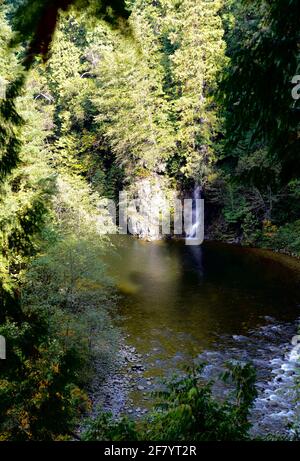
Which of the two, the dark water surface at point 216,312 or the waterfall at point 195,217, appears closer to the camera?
the dark water surface at point 216,312

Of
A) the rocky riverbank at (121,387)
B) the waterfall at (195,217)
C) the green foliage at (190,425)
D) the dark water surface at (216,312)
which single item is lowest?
the rocky riverbank at (121,387)

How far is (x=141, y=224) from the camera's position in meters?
31.7

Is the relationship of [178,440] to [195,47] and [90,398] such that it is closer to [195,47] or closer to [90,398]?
[90,398]

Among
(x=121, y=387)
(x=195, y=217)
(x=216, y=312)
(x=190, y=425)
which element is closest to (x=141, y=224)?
(x=195, y=217)

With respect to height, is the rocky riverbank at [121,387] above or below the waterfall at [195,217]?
below

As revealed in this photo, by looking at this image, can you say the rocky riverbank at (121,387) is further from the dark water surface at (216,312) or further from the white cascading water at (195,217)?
the white cascading water at (195,217)

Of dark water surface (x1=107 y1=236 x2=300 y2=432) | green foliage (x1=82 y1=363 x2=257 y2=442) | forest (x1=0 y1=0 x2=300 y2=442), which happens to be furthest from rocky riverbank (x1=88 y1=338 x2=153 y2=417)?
green foliage (x1=82 y1=363 x2=257 y2=442)

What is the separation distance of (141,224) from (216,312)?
1604cm

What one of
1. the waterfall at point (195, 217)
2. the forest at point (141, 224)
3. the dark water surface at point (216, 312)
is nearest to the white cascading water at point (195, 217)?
the waterfall at point (195, 217)

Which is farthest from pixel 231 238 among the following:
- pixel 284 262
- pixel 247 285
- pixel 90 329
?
pixel 90 329

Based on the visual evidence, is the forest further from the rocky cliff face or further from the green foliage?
the rocky cliff face

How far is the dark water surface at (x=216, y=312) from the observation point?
40.1 feet

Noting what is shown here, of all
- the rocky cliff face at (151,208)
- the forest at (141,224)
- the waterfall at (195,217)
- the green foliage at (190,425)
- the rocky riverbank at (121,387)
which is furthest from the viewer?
the rocky cliff face at (151,208)

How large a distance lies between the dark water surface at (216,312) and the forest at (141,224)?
0.10 metres
